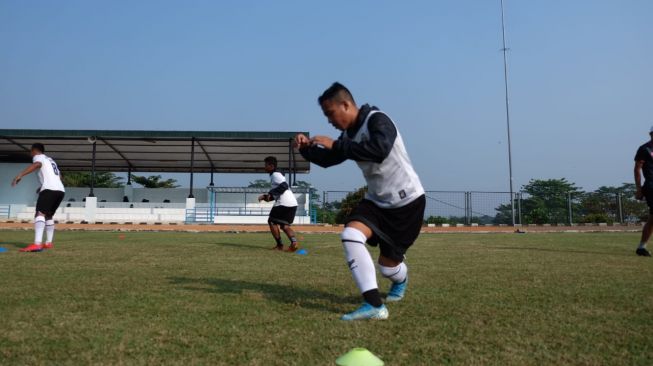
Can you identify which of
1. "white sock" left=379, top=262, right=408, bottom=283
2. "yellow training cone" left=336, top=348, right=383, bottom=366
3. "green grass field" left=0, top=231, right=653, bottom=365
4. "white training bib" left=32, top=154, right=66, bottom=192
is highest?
"white training bib" left=32, top=154, right=66, bottom=192

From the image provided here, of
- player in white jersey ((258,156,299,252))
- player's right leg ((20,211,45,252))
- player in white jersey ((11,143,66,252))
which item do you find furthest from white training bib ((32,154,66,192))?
player in white jersey ((258,156,299,252))

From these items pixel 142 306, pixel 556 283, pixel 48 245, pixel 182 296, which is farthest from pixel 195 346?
pixel 48 245

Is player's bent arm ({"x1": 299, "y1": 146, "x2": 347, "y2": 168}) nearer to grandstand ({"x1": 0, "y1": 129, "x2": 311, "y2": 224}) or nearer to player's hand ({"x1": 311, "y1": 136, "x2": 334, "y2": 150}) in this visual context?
player's hand ({"x1": 311, "y1": 136, "x2": 334, "y2": 150})

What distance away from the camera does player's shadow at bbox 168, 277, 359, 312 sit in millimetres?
3555

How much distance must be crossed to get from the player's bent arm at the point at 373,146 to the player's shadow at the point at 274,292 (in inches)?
45.4

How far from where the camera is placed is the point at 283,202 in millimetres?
9234

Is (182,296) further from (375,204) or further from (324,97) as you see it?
(324,97)

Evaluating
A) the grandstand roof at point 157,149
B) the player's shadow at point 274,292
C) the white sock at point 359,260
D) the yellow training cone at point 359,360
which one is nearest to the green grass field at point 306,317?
the player's shadow at point 274,292

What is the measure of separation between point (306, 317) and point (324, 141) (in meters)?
1.23

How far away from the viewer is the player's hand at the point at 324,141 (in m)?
3.27

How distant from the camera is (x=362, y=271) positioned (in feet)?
10.5

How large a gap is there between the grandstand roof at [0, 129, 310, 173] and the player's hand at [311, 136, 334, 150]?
2323cm

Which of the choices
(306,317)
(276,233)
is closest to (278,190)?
(276,233)

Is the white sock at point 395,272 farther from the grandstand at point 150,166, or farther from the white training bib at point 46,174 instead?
the grandstand at point 150,166
